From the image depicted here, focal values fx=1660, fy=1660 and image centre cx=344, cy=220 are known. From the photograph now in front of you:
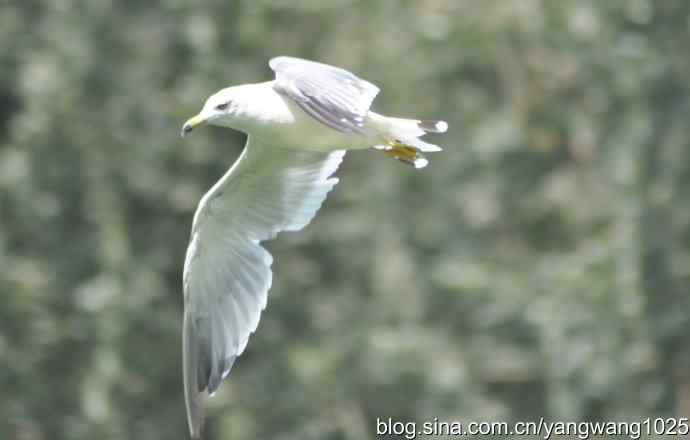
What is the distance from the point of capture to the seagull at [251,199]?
504 centimetres

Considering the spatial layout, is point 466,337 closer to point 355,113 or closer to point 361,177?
point 361,177

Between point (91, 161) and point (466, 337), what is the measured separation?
2.08 meters

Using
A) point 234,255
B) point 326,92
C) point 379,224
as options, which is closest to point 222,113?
point 326,92

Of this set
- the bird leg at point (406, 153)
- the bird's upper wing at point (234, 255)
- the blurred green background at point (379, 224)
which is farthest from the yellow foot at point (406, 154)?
the blurred green background at point (379, 224)

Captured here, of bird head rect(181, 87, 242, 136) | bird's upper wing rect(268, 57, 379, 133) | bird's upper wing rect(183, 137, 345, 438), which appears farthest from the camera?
bird's upper wing rect(183, 137, 345, 438)

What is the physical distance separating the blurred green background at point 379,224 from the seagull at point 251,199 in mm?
2278

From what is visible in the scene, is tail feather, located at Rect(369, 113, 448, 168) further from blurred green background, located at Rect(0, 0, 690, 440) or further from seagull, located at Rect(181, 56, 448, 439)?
blurred green background, located at Rect(0, 0, 690, 440)

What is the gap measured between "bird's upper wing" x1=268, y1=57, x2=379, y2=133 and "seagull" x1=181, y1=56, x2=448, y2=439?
2 cm

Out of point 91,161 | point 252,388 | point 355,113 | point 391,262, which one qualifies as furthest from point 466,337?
point 355,113

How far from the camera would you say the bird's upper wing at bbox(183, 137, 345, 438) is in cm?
554

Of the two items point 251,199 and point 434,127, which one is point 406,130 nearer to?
point 434,127

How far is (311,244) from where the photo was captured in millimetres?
8859

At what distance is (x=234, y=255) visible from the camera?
5.65m

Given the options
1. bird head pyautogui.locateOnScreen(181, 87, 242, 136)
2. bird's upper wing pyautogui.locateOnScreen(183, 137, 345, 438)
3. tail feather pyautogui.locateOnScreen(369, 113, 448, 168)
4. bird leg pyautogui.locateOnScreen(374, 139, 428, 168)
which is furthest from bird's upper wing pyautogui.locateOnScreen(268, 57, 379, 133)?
bird's upper wing pyautogui.locateOnScreen(183, 137, 345, 438)
